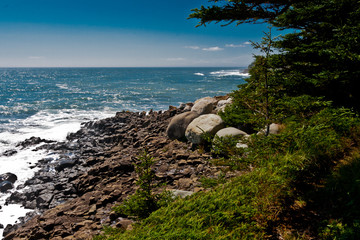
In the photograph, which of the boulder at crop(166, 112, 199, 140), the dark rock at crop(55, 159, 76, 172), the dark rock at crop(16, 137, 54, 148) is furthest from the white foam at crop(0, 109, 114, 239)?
the boulder at crop(166, 112, 199, 140)

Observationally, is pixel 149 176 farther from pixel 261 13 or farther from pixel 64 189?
pixel 64 189

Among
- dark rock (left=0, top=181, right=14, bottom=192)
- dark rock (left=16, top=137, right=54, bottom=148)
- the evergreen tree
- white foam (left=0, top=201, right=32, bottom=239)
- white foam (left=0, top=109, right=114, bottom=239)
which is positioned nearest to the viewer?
the evergreen tree

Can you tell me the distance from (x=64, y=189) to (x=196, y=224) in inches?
348

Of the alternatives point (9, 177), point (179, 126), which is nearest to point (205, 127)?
point (179, 126)

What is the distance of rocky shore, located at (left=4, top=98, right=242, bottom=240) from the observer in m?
6.56

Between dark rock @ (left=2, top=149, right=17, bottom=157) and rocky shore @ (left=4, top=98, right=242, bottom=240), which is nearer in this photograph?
rocky shore @ (left=4, top=98, right=242, bottom=240)

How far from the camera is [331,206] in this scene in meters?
3.62

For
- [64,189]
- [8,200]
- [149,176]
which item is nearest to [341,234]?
[149,176]

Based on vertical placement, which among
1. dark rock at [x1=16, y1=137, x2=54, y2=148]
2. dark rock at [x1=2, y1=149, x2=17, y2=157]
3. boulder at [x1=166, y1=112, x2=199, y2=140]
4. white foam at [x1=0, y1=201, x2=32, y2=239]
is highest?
boulder at [x1=166, y1=112, x2=199, y2=140]

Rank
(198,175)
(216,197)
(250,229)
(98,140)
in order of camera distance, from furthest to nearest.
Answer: (98,140) < (198,175) < (216,197) < (250,229)

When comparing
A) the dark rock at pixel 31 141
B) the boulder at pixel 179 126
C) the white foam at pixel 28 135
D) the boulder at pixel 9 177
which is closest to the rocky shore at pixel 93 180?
the dark rock at pixel 31 141

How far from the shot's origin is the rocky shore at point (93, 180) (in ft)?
21.5

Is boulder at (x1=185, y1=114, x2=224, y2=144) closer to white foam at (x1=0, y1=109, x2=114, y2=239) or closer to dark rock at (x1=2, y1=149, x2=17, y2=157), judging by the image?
white foam at (x1=0, y1=109, x2=114, y2=239)

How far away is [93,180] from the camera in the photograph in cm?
941
